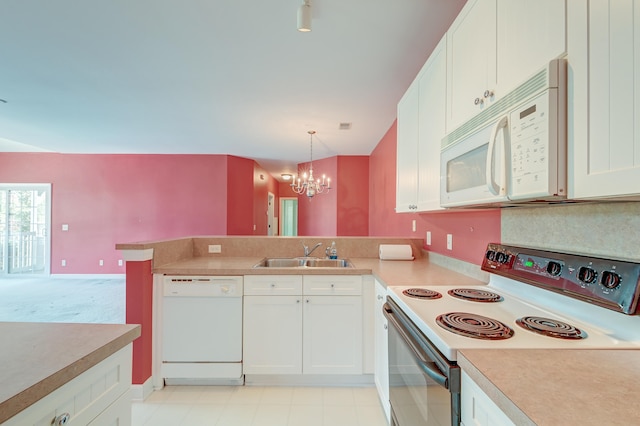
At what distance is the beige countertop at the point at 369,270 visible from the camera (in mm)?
1747

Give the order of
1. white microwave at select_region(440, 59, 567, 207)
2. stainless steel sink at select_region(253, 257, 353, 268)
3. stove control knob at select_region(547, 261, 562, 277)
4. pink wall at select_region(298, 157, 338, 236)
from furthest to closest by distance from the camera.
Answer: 1. pink wall at select_region(298, 157, 338, 236)
2. stainless steel sink at select_region(253, 257, 353, 268)
3. stove control knob at select_region(547, 261, 562, 277)
4. white microwave at select_region(440, 59, 567, 207)

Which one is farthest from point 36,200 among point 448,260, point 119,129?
point 448,260

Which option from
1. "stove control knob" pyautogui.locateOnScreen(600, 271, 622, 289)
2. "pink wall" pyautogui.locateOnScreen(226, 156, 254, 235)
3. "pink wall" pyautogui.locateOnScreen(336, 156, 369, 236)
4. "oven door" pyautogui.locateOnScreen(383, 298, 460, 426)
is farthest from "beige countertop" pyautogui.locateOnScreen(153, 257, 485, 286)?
"pink wall" pyautogui.locateOnScreen(226, 156, 254, 235)

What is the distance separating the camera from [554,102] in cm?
81

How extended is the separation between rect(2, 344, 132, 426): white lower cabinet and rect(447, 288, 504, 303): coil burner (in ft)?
4.49

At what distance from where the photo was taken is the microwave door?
1.01 meters

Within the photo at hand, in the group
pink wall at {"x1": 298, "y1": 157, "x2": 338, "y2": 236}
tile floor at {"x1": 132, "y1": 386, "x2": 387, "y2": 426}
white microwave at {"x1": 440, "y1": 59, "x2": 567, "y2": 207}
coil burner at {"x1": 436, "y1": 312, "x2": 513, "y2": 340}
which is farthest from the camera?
pink wall at {"x1": 298, "y1": 157, "x2": 338, "y2": 236}

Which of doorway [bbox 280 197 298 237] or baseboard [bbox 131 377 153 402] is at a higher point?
doorway [bbox 280 197 298 237]

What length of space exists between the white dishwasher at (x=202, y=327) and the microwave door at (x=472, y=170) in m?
1.57

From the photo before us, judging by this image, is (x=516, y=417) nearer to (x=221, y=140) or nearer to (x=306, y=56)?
(x=306, y=56)

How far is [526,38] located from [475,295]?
106cm

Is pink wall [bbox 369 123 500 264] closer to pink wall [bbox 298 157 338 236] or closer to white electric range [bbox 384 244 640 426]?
white electric range [bbox 384 244 640 426]

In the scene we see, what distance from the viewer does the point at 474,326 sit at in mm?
995

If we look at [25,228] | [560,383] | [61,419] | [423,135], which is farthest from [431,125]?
[25,228]
